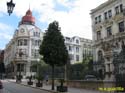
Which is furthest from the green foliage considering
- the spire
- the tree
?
the spire

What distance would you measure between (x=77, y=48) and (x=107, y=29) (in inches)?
1831

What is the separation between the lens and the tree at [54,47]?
30281mm

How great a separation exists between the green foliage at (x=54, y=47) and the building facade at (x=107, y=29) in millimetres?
16645

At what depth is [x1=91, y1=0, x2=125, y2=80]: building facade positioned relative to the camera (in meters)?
48.1

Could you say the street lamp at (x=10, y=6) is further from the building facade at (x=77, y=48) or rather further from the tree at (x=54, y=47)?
the building facade at (x=77, y=48)

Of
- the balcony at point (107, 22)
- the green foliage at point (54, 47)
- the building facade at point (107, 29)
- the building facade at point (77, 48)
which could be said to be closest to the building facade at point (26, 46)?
the building facade at point (77, 48)

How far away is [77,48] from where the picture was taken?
324 feet

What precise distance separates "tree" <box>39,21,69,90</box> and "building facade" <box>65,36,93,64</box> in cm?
6380

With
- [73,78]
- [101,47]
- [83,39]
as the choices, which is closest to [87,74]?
[73,78]

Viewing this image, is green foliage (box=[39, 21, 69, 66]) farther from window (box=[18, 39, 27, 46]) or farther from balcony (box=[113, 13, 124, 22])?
window (box=[18, 39, 27, 46])

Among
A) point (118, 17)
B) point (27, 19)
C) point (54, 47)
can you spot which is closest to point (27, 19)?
point (27, 19)

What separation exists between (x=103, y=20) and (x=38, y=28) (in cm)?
4007

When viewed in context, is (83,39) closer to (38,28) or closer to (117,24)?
(38,28)

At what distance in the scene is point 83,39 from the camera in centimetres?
10262
